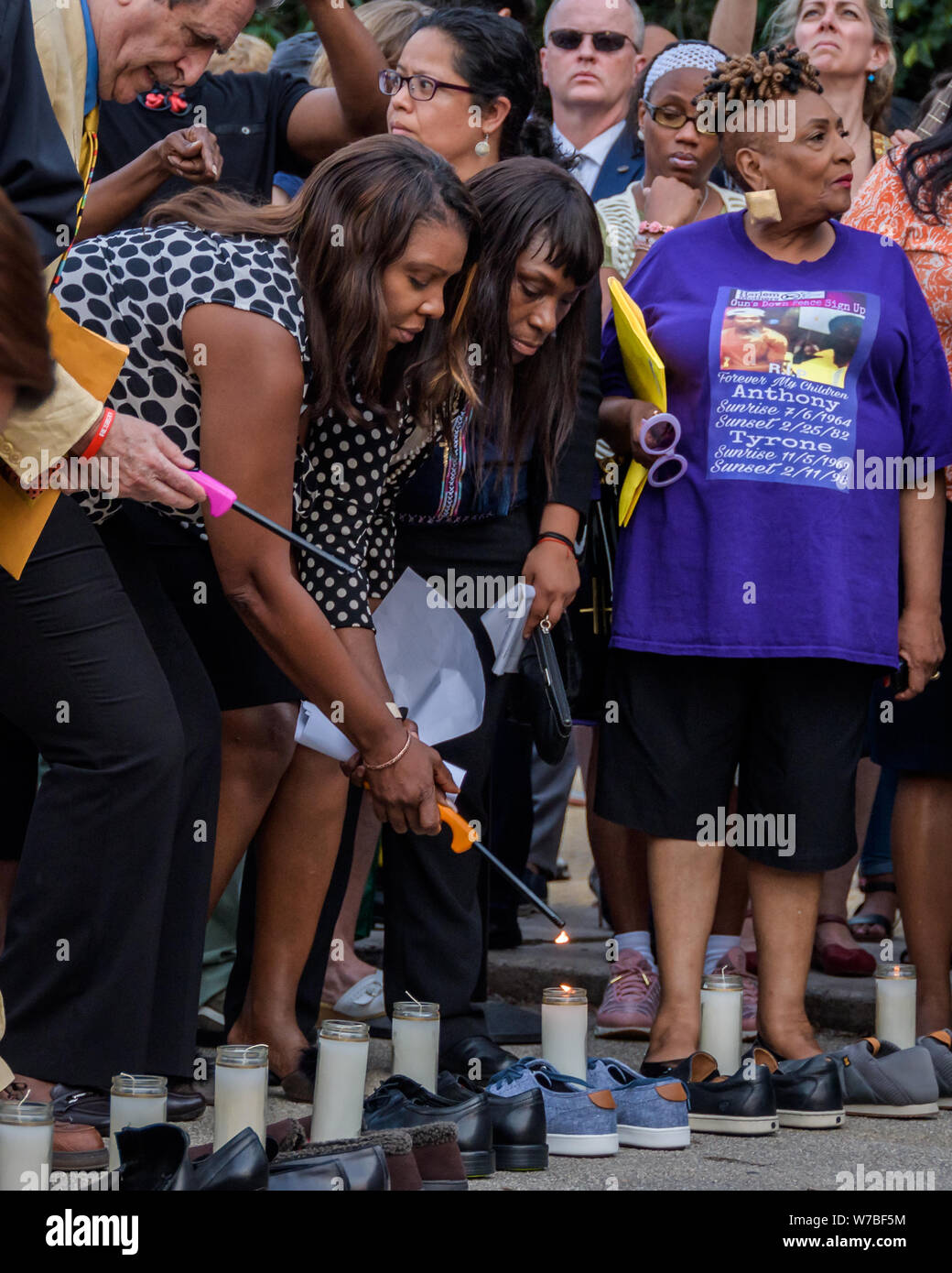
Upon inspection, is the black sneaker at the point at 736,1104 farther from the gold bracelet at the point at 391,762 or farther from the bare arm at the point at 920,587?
the bare arm at the point at 920,587

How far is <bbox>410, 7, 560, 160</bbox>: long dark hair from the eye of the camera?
4.15 m

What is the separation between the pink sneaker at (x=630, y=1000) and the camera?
4238 mm

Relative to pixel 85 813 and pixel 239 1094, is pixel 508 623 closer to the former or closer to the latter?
pixel 85 813

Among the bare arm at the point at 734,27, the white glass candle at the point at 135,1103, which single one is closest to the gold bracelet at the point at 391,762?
the white glass candle at the point at 135,1103

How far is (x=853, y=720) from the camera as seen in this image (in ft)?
12.5

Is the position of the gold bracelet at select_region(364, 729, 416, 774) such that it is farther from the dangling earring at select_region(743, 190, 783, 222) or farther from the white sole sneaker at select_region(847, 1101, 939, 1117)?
the dangling earring at select_region(743, 190, 783, 222)

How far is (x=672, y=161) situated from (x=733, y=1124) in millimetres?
2555

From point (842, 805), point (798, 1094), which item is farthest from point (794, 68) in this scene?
point (798, 1094)

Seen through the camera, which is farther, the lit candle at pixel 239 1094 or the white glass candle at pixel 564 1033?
the white glass candle at pixel 564 1033

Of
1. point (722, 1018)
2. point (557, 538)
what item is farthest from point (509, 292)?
point (722, 1018)

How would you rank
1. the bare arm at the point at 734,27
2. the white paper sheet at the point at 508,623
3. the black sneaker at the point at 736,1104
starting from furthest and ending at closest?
1. the bare arm at the point at 734,27
2. the white paper sheet at the point at 508,623
3. the black sneaker at the point at 736,1104

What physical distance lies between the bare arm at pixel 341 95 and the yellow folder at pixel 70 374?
1367mm

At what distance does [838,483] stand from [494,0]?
249cm

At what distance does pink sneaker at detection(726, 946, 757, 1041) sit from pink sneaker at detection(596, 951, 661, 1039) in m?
0.18
